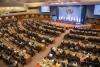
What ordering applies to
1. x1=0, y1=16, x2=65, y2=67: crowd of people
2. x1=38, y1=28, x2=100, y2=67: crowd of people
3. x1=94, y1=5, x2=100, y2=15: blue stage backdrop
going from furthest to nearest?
x1=94, y1=5, x2=100, y2=15: blue stage backdrop < x1=0, y1=16, x2=65, y2=67: crowd of people < x1=38, y1=28, x2=100, y2=67: crowd of people

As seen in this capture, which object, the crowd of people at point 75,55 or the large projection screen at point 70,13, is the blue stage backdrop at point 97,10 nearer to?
the large projection screen at point 70,13

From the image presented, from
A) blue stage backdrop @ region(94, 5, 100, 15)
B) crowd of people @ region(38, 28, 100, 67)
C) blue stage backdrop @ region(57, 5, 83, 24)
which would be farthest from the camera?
blue stage backdrop @ region(57, 5, 83, 24)

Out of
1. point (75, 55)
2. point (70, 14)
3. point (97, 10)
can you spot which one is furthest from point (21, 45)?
point (70, 14)

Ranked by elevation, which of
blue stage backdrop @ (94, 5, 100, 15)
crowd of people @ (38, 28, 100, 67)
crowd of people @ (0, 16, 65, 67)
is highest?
blue stage backdrop @ (94, 5, 100, 15)

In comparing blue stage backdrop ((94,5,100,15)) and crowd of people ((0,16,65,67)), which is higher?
blue stage backdrop ((94,5,100,15))

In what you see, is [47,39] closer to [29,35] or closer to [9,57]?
[29,35]

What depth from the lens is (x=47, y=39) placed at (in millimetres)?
22094

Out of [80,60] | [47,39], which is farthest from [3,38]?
A: [80,60]

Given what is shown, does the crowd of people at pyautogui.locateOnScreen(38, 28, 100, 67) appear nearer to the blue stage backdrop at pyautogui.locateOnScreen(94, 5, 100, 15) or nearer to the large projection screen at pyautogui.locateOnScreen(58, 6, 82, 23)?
the blue stage backdrop at pyautogui.locateOnScreen(94, 5, 100, 15)

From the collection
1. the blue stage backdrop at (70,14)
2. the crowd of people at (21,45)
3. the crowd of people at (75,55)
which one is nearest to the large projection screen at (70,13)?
the blue stage backdrop at (70,14)

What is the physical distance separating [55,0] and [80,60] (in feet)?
69.1

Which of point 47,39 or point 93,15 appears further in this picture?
point 93,15

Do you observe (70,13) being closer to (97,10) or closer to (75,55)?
(97,10)

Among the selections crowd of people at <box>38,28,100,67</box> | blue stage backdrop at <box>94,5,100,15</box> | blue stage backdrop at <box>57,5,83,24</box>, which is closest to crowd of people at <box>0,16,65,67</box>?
crowd of people at <box>38,28,100,67</box>
